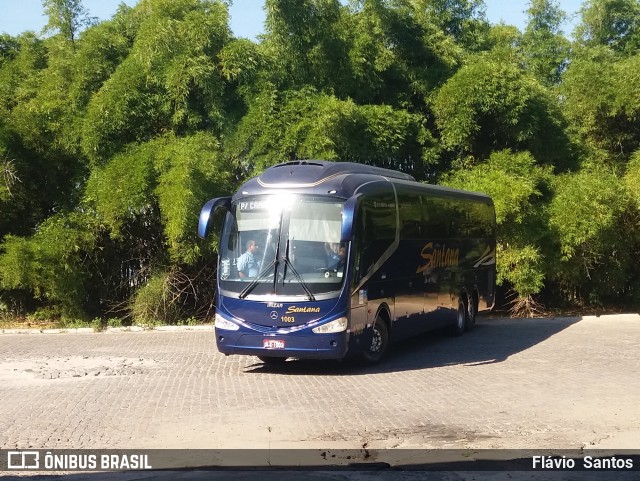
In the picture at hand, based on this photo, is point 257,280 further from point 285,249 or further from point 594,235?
point 594,235

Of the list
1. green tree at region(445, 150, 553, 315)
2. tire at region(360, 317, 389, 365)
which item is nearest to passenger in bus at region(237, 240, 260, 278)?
tire at region(360, 317, 389, 365)

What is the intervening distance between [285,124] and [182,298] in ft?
17.2

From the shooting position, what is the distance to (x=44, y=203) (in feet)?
72.6

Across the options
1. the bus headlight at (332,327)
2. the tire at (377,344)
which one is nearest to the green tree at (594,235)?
the tire at (377,344)

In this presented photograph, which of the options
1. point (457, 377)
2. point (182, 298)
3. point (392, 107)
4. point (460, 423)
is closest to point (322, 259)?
point (457, 377)

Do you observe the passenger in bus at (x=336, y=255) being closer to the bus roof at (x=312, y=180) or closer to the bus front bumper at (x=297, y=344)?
the bus roof at (x=312, y=180)

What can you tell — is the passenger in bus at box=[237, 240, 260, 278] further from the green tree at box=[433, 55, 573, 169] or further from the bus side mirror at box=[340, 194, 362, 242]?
the green tree at box=[433, 55, 573, 169]

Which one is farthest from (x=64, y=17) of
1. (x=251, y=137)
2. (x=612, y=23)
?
(x=612, y=23)

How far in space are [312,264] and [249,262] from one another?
1049 mm

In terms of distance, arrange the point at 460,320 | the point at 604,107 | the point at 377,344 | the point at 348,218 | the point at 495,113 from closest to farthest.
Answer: the point at 348,218 < the point at 377,344 < the point at 460,320 < the point at 495,113 < the point at 604,107

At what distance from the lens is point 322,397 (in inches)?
443

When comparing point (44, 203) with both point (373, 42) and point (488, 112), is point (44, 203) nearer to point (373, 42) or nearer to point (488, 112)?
point (373, 42)

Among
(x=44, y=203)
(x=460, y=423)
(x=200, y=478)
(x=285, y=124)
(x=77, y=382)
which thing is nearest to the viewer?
(x=200, y=478)

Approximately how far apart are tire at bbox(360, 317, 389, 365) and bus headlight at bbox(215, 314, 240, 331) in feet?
7.28
